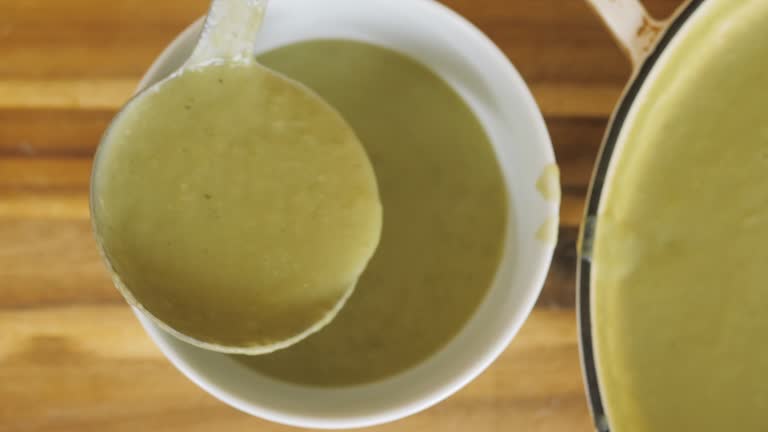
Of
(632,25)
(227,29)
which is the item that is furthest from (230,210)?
(632,25)

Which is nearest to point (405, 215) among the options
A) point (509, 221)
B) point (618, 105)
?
point (509, 221)

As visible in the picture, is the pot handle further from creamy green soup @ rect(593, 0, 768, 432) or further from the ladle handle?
the ladle handle

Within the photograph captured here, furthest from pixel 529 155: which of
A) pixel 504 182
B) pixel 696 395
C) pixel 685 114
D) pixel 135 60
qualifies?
pixel 135 60

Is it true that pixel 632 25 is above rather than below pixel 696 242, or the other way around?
above

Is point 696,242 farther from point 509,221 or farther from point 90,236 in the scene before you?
point 90,236

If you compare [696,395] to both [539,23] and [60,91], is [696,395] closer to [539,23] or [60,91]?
[539,23]
